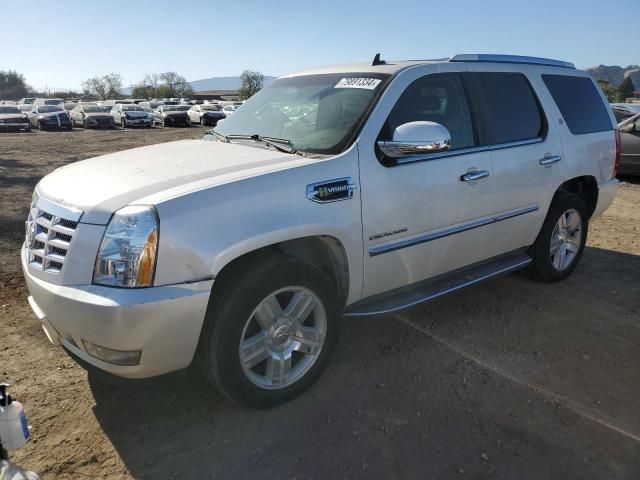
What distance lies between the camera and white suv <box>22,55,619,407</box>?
7.68 feet

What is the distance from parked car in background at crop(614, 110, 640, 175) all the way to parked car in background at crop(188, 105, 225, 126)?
2681 centimetres

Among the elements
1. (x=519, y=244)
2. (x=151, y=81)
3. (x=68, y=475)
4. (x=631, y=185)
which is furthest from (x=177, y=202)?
(x=151, y=81)

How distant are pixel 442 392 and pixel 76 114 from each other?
115ft

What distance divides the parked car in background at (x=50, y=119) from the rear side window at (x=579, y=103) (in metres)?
30.0

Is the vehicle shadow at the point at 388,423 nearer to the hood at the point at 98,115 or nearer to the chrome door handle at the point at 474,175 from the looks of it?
the chrome door handle at the point at 474,175

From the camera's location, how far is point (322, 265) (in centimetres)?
312

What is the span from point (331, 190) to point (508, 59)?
2.31m

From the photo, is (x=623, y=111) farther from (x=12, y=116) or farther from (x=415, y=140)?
(x=12, y=116)

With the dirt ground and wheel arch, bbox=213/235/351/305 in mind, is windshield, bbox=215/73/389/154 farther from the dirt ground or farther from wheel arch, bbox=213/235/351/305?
the dirt ground

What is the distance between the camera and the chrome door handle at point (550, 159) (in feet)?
13.5

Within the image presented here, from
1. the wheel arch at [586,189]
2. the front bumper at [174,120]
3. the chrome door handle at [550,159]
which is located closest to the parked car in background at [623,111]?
the wheel arch at [586,189]

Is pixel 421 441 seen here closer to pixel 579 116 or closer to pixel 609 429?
pixel 609 429

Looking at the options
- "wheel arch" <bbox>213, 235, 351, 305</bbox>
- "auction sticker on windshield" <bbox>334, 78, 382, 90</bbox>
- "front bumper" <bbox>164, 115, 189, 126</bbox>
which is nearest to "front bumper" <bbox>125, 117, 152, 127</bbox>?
"front bumper" <bbox>164, 115, 189, 126</bbox>

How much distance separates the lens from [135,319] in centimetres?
226
